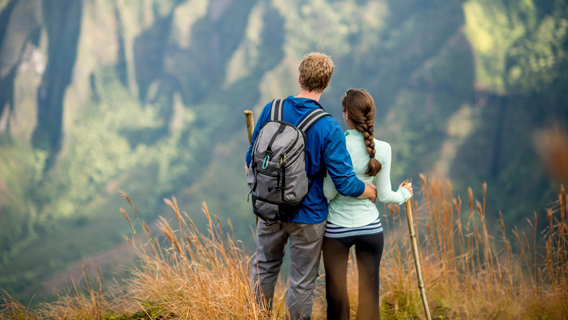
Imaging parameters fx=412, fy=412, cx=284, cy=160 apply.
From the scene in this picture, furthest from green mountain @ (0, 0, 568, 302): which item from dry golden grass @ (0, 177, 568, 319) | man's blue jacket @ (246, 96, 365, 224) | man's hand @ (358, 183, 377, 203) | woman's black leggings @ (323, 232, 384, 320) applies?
man's blue jacket @ (246, 96, 365, 224)

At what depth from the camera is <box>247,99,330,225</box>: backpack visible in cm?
157

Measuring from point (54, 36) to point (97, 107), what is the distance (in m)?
5.38

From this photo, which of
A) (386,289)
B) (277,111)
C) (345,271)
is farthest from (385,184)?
(386,289)

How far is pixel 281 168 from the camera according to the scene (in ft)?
5.17

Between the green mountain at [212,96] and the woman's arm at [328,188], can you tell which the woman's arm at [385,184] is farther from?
the green mountain at [212,96]

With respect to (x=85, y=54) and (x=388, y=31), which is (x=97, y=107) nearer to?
(x=85, y=54)

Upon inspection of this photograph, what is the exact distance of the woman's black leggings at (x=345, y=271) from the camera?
5.51 ft

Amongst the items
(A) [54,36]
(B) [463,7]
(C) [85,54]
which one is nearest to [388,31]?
(B) [463,7]

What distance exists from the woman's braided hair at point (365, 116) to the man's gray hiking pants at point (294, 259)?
0.33 meters

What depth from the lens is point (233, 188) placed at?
25297 millimetres

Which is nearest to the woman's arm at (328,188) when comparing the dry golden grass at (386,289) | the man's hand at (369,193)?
the man's hand at (369,193)

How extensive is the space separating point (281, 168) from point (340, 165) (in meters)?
0.23

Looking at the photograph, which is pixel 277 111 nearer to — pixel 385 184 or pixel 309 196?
pixel 309 196

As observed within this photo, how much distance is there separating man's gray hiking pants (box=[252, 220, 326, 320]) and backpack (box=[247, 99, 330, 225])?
Result: 9 cm
